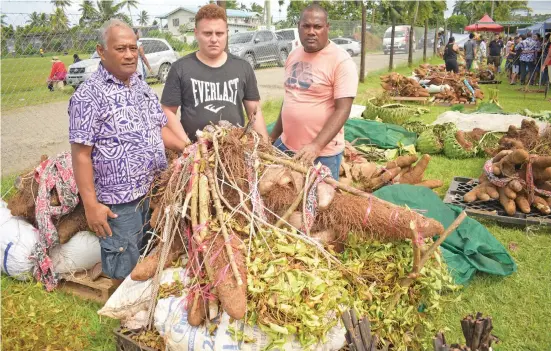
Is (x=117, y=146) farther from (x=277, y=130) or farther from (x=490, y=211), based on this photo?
(x=490, y=211)

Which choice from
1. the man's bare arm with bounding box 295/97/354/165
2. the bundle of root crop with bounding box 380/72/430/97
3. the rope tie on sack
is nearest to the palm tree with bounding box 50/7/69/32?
the rope tie on sack

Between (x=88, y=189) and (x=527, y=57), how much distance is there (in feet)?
54.3

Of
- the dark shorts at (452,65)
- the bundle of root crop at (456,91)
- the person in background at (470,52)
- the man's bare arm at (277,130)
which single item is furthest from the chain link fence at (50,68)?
the person in background at (470,52)

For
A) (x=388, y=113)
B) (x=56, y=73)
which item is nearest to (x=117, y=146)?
(x=388, y=113)

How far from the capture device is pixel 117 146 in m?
2.57

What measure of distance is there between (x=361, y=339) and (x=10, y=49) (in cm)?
625

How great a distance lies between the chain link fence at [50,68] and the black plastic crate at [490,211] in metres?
2.53

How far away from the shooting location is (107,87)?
99.1 inches

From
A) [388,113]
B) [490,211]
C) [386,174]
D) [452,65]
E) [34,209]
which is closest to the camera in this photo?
A: [34,209]

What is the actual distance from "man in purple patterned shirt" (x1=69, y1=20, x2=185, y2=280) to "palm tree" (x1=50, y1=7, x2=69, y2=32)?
4.26m

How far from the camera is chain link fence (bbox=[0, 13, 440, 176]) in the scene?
613 cm

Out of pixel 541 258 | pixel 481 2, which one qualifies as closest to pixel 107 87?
pixel 541 258

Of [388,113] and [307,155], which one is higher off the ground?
[307,155]

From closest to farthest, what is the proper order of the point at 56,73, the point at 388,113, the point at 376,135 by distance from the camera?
the point at 376,135 → the point at 388,113 → the point at 56,73
